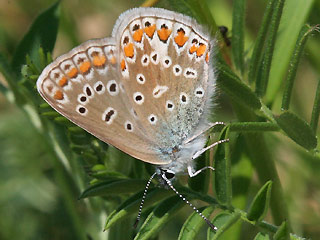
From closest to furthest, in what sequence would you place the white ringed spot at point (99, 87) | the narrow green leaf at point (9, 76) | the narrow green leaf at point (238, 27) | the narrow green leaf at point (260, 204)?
the narrow green leaf at point (260, 204), the white ringed spot at point (99, 87), the narrow green leaf at point (238, 27), the narrow green leaf at point (9, 76)

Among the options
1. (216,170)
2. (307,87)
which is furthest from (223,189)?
(307,87)

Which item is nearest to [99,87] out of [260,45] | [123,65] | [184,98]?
[123,65]

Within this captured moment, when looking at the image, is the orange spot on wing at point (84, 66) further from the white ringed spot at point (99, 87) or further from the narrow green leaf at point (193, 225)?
the narrow green leaf at point (193, 225)

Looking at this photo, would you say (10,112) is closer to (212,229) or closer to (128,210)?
(128,210)

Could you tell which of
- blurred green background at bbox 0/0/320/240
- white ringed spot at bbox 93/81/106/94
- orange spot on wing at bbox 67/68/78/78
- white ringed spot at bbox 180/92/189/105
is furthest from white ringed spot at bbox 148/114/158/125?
blurred green background at bbox 0/0/320/240

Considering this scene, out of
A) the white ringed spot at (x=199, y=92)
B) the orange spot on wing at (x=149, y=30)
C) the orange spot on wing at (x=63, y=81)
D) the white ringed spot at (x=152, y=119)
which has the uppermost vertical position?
the orange spot on wing at (x=149, y=30)

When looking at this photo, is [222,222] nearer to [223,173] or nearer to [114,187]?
[223,173]

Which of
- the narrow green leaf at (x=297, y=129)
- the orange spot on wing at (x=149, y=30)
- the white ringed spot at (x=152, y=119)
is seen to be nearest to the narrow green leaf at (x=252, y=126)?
the narrow green leaf at (x=297, y=129)
